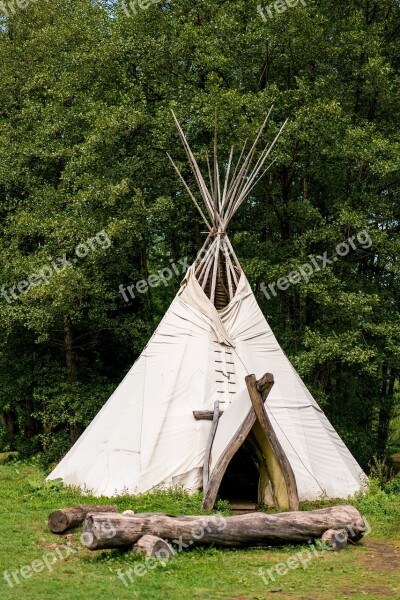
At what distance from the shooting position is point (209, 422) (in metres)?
12.0

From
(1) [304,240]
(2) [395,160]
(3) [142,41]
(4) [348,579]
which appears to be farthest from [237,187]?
(4) [348,579]

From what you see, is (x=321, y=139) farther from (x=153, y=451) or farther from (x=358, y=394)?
(x=153, y=451)

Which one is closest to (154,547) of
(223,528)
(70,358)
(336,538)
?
(223,528)

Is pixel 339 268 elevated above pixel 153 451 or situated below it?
above

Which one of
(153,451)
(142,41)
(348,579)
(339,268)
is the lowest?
(348,579)

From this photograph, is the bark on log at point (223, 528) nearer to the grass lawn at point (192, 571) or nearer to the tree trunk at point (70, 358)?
the grass lawn at point (192, 571)

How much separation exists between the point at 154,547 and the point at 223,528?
842mm

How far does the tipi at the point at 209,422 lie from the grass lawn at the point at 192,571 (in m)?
1.17

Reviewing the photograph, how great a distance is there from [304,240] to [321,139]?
2176mm

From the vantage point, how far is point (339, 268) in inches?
709
